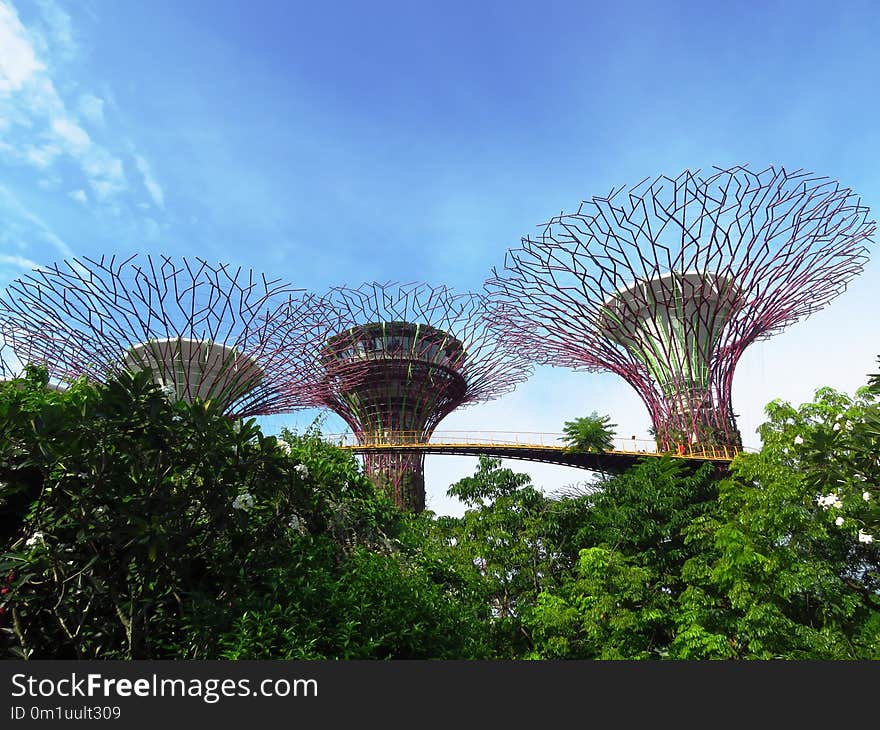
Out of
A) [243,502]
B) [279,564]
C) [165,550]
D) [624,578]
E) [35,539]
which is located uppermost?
[243,502]

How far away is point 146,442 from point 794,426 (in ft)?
50.8

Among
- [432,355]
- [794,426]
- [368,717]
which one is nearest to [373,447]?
[432,355]

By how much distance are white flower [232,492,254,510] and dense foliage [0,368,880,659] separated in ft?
0.08

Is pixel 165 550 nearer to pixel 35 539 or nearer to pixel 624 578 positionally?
pixel 35 539

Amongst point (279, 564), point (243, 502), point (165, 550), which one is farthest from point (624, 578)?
point (165, 550)

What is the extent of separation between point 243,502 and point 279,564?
0.79 m

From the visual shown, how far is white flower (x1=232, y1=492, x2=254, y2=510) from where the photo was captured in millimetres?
6020

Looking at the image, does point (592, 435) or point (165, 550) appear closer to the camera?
point (165, 550)

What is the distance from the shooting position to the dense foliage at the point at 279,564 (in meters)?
5.20

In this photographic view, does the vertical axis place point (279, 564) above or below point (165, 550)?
below

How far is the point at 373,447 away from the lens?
31188mm

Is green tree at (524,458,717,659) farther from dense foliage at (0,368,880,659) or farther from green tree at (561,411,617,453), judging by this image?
green tree at (561,411,617,453)

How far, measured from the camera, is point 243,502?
6012mm

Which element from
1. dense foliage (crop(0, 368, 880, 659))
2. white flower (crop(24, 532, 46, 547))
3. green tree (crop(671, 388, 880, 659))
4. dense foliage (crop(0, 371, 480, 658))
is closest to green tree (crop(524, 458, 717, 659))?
dense foliage (crop(0, 368, 880, 659))
